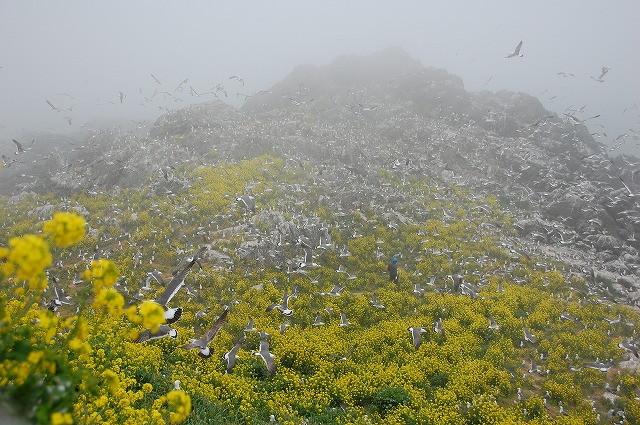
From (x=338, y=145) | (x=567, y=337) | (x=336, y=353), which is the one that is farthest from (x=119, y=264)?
(x=338, y=145)

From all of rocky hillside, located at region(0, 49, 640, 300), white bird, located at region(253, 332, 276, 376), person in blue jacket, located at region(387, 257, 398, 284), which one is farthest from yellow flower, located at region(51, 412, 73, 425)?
rocky hillside, located at region(0, 49, 640, 300)

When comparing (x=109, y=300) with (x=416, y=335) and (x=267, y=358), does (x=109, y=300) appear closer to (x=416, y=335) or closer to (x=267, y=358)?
(x=267, y=358)

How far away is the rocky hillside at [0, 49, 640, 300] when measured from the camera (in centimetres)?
3018

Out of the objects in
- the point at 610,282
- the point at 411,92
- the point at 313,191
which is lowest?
the point at 610,282

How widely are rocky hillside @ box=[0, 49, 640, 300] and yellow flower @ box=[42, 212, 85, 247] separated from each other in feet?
88.6

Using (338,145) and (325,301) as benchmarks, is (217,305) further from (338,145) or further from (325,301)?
(338,145)

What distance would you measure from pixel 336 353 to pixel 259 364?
10.6ft

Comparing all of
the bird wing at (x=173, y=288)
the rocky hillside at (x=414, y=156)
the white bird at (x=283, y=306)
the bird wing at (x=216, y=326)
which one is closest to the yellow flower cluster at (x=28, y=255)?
the bird wing at (x=216, y=326)

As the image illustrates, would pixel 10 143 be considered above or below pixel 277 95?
below

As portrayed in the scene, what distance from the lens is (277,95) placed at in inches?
2484

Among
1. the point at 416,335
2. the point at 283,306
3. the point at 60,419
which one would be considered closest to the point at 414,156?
the point at 416,335

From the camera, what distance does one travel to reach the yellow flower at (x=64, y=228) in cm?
336

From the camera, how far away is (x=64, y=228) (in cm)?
339

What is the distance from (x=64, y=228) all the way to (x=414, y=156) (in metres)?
41.5
